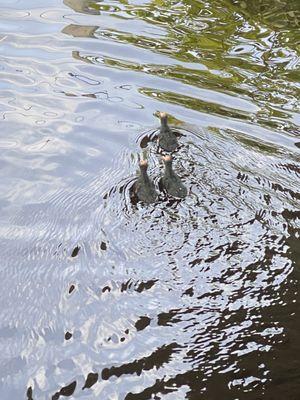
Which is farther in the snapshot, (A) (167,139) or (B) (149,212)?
(A) (167,139)

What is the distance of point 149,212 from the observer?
4.07 m

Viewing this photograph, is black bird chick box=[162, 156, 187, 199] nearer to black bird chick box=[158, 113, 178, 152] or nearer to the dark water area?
the dark water area

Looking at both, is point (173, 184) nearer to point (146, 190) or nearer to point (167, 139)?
point (146, 190)

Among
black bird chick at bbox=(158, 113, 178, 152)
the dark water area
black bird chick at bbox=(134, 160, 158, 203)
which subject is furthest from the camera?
black bird chick at bbox=(158, 113, 178, 152)

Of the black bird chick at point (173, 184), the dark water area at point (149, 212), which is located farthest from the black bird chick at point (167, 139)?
the black bird chick at point (173, 184)

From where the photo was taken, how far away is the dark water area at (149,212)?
3.14m

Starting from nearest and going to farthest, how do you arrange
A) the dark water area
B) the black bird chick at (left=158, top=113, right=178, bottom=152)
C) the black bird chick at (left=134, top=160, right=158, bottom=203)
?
the dark water area < the black bird chick at (left=134, top=160, right=158, bottom=203) < the black bird chick at (left=158, top=113, right=178, bottom=152)

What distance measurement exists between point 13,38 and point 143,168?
3.16 meters

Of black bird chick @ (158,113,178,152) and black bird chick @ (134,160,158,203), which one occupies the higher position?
black bird chick @ (158,113,178,152)

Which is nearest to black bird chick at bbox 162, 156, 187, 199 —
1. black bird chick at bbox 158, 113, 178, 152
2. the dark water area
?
the dark water area

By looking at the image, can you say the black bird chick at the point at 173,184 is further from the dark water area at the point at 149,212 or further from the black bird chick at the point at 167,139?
the black bird chick at the point at 167,139

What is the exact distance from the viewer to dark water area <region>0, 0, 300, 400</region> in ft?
10.3

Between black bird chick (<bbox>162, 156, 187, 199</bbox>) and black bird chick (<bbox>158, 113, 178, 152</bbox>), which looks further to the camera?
black bird chick (<bbox>158, 113, 178, 152</bbox>)

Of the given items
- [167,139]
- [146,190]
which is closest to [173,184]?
[146,190]
